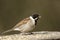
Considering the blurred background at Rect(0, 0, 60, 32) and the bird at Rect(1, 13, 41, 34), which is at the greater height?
the blurred background at Rect(0, 0, 60, 32)

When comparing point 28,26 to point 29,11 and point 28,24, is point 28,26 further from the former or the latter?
point 29,11

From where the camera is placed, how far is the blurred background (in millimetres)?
10464

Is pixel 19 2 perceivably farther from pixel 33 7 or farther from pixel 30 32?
pixel 30 32

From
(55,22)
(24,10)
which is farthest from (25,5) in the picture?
(55,22)

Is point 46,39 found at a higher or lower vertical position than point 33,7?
lower

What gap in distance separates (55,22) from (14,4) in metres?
1.24

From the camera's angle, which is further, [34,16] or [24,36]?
[34,16]

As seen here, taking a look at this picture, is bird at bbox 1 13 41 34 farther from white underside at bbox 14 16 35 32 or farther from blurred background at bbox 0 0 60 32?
blurred background at bbox 0 0 60 32

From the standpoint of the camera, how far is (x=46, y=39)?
623 cm

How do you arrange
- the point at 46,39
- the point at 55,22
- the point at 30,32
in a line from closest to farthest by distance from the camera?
1. the point at 46,39
2. the point at 30,32
3. the point at 55,22

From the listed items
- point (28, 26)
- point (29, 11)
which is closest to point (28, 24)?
point (28, 26)

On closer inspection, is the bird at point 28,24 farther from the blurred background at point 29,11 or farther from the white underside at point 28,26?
the blurred background at point 29,11

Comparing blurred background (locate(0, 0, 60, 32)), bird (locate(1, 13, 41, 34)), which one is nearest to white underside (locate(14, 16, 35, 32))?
bird (locate(1, 13, 41, 34))

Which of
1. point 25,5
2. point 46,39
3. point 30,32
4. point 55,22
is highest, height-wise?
point 25,5
